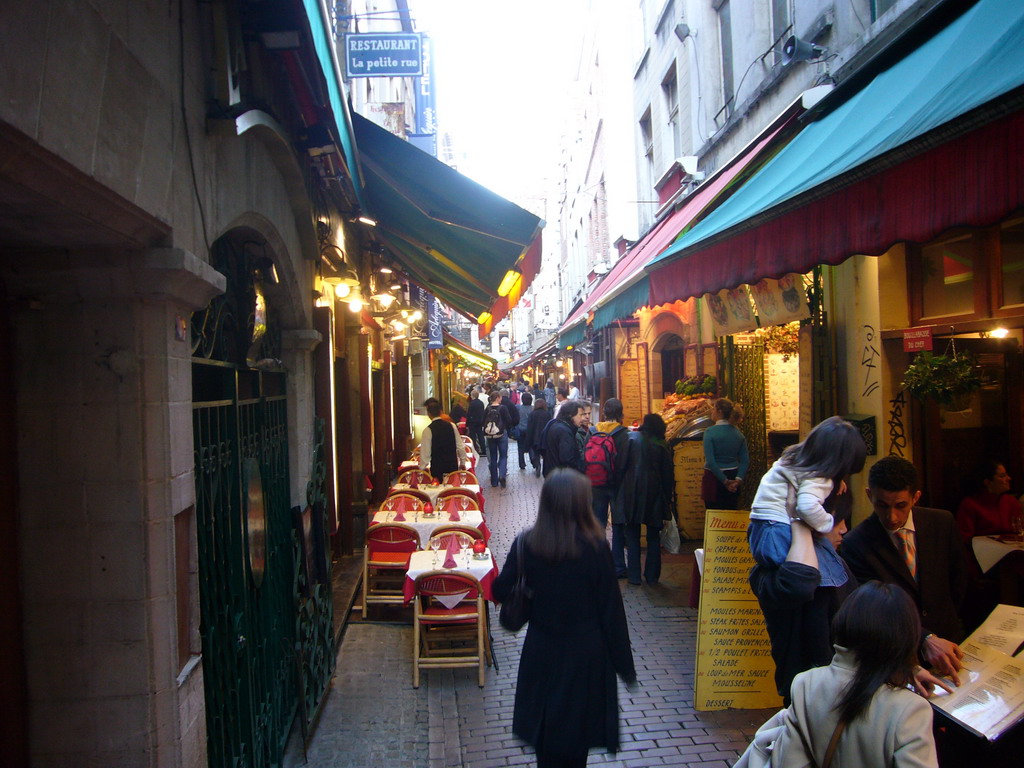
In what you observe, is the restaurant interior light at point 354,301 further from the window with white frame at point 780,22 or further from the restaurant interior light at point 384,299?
the window with white frame at point 780,22

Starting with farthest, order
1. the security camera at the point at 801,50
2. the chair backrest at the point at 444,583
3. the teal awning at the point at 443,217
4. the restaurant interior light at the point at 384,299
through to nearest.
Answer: the restaurant interior light at the point at 384,299
the security camera at the point at 801,50
the teal awning at the point at 443,217
the chair backrest at the point at 444,583

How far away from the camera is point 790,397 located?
8875 mm

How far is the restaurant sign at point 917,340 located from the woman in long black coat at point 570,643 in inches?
121

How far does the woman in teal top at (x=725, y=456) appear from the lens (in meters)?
7.32

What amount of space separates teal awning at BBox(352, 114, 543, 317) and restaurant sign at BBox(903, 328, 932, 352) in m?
2.97

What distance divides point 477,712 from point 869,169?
4.11 m

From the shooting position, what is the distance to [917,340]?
503 centimetres

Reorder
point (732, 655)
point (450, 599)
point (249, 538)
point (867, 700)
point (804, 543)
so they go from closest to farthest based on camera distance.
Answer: point (867, 700), point (804, 543), point (249, 538), point (732, 655), point (450, 599)

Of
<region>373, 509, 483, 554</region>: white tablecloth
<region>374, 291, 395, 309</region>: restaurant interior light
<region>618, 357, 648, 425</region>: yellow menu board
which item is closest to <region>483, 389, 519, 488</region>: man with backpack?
<region>618, 357, 648, 425</region>: yellow menu board

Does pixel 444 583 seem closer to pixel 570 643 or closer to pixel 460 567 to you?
pixel 460 567

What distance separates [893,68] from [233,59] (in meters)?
4.31

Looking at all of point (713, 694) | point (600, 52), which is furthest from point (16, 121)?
point (600, 52)

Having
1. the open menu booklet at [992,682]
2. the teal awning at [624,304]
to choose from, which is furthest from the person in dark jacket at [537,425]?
the open menu booklet at [992,682]

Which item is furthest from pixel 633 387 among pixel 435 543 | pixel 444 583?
pixel 444 583
